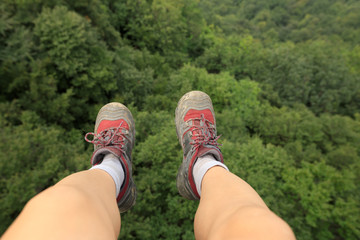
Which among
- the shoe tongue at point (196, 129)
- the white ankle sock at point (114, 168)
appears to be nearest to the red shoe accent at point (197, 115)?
the shoe tongue at point (196, 129)

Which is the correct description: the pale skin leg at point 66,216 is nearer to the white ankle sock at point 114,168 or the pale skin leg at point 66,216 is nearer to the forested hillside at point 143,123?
the white ankle sock at point 114,168

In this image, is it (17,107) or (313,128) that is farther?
(313,128)

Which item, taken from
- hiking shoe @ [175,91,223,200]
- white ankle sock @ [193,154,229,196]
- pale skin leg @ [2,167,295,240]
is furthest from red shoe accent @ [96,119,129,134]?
pale skin leg @ [2,167,295,240]

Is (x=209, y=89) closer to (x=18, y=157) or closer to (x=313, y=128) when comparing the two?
(x=313, y=128)

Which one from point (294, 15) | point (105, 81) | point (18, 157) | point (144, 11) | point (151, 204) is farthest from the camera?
point (294, 15)

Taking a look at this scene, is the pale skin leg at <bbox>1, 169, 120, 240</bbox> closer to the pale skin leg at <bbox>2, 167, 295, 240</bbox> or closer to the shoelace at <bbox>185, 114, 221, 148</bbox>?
the pale skin leg at <bbox>2, 167, 295, 240</bbox>

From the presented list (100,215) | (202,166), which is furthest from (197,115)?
(100,215)

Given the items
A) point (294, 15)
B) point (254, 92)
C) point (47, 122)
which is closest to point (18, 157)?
point (47, 122)

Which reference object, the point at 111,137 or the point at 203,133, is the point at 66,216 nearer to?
the point at 111,137

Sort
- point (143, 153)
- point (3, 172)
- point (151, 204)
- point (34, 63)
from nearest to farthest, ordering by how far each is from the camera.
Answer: point (3, 172) → point (151, 204) → point (143, 153) → point (34, 63)
